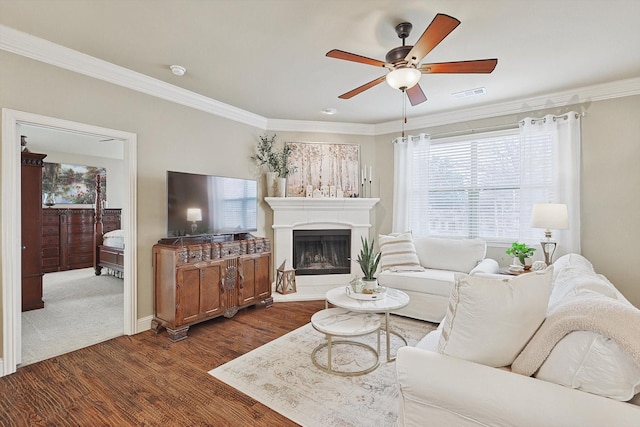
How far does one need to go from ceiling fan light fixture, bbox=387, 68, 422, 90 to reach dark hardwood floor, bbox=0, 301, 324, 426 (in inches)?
95.4

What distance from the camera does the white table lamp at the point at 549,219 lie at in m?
3.30

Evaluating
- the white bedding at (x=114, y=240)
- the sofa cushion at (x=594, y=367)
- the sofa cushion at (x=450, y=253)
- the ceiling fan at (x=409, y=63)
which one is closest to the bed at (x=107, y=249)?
the white bedding at (x=114, y=240)

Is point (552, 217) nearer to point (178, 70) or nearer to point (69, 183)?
point (178, 70)

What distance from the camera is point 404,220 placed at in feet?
15.9

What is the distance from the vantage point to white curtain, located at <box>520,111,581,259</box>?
363 cm

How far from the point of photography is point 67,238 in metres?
6.65

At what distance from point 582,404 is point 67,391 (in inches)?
121

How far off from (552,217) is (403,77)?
2365mm

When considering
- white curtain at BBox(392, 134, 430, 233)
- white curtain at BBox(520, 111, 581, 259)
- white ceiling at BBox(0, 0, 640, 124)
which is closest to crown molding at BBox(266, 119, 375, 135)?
white curtain at BBox(392, 134, 430, 233)

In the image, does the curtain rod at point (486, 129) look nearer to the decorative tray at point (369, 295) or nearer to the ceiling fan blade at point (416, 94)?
the ceiling fan blade at point (416, 94)

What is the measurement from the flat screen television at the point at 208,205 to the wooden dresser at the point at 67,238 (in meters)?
4.53

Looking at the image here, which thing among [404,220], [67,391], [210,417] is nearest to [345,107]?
[404,220]

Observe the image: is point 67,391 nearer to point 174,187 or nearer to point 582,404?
point 174,187

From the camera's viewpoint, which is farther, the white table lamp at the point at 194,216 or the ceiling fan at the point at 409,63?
the white table lamp at the point at 194,216
